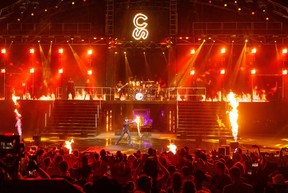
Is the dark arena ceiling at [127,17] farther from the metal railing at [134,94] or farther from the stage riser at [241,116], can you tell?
the stage riser at [241,116]

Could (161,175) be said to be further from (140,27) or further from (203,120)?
(140,27)

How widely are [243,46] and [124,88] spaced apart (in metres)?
8.84

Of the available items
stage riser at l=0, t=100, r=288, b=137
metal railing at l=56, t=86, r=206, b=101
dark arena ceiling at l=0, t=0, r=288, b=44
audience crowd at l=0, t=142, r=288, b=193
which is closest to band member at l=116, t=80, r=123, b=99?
metal railing at l=56, t=86, r=206, b=101

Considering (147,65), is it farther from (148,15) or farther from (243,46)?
(243,46)

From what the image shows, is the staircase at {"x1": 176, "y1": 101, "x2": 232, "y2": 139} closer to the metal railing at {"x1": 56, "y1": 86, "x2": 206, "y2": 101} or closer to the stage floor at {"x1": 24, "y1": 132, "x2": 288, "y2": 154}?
the stage floor at {"x1": 24, "y1": 132, "x2": 288, "y2": 154}

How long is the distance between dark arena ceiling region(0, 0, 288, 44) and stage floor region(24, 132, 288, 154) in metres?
7.99

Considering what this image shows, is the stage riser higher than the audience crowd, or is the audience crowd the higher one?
the stage riser

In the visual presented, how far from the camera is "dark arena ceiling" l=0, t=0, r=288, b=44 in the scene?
29844 millimetres

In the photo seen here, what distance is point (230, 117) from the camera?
84.9 ft

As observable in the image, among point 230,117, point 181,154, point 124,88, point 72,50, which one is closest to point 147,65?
point 124,88

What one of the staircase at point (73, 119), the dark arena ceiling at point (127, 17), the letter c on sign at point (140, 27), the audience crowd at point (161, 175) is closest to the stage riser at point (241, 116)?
the staircase at point (73, 119)

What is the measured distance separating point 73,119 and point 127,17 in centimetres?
873

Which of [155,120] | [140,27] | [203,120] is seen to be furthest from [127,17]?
[203,120]

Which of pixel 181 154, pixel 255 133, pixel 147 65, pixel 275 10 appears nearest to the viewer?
pixel 181 154
